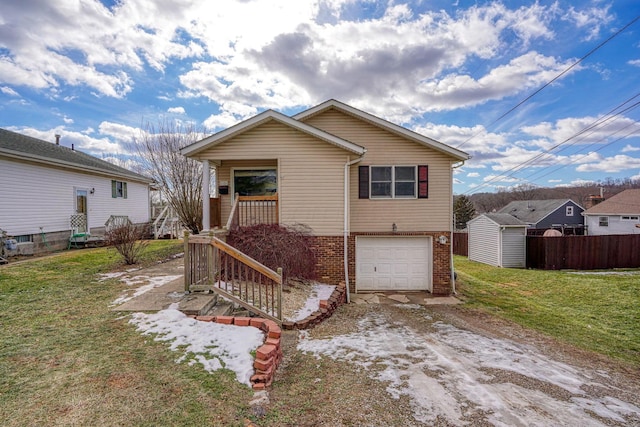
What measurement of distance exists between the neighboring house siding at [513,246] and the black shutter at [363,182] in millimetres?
11872

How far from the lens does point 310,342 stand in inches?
204

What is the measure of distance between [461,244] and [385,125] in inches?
663

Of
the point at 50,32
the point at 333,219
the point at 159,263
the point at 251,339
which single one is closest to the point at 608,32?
the point at 333,219

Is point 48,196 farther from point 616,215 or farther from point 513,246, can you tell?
point 616,215

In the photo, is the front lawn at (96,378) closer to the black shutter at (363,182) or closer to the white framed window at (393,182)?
the black shutter at (363,182)

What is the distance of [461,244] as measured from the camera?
23.1 meters

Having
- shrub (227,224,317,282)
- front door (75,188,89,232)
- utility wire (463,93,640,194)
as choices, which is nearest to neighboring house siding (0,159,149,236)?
front door (75,188,89,232)

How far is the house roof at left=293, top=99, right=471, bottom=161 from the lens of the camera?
978 cm

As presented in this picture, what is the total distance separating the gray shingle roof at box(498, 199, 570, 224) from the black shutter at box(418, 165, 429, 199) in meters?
27.8

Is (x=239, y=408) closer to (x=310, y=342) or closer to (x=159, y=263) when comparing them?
(x=310, y=342)

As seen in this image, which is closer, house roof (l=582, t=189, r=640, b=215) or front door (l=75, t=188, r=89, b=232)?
front door (l=75, t=188, r=89, b=232)

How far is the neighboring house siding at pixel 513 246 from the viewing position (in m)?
17.3

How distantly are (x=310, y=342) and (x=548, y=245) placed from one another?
55.3 feet

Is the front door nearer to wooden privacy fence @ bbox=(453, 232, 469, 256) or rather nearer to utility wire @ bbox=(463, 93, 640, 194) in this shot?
wooden privacy fence @ bbox=(453, 232, 469, 256)
